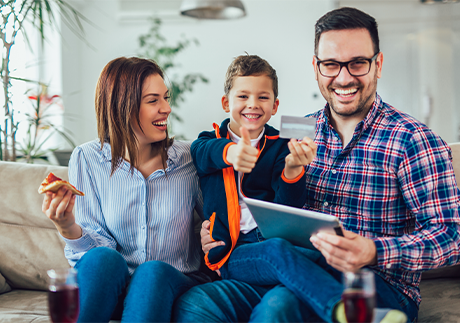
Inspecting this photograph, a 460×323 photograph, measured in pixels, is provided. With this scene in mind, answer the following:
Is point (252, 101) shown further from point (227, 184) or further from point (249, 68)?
point (227, 184)

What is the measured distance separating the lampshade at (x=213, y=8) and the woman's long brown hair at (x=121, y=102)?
120 centimetres

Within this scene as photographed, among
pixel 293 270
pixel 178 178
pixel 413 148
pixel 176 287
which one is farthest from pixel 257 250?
pixel 413 148

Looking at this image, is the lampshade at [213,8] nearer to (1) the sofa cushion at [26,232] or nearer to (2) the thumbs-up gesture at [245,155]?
(1) the sofa cushion at [26,232]

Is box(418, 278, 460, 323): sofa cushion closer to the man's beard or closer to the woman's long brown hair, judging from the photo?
the man's beard

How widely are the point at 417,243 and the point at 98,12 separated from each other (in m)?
5.07

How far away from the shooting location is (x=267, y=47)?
511cm

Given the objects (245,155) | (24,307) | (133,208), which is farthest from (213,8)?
(24,307)

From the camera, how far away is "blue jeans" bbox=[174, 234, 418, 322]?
1.07m

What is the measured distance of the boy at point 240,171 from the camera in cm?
146

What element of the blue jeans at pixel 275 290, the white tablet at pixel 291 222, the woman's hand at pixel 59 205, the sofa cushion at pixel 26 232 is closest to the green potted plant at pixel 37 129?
the sofa cushion at pixel 26 232

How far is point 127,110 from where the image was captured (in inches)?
59.2

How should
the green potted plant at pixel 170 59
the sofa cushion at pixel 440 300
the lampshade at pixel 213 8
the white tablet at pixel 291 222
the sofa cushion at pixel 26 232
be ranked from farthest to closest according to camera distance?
the green potted plant at pixel 170 59
the lampshade at pixel 213 8
the sofa cushion at pixel 26 232
the sofa cushion at pixel 440 300
the white tablet at pixel 291 222

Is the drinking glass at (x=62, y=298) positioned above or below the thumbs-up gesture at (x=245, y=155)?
below

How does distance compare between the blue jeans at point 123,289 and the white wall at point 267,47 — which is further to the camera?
the white wall at point 267,47
